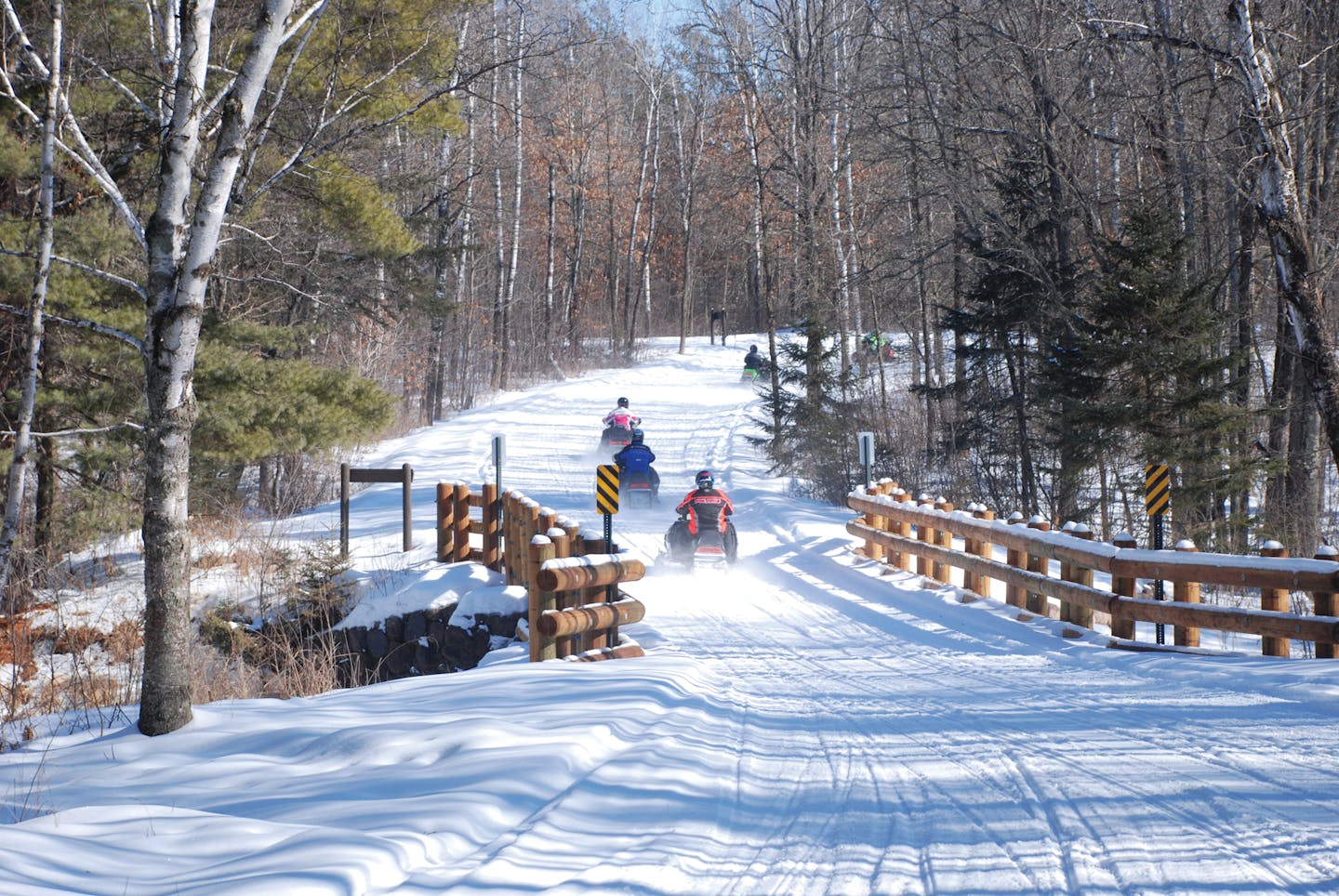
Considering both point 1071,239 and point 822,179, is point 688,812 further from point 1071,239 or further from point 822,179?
point 822,179

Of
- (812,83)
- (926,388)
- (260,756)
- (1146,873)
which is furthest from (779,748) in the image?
(812,83)

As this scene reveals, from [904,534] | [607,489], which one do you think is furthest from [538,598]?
[904,534]

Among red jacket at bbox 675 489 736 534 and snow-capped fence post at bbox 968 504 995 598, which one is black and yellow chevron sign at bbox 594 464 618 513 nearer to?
red jacket at bbox 675 489 736 534

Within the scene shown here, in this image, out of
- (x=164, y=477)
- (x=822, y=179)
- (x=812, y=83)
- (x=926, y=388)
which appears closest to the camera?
(x=164, y=477)

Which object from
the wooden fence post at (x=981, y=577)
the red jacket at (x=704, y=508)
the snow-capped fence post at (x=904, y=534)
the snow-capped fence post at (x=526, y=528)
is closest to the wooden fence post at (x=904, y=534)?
the snow-capped fence post at (x=904, y=534)

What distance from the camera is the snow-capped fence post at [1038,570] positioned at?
11336mm

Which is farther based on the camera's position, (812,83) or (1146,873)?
(812,83)

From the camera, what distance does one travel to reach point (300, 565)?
14938mm

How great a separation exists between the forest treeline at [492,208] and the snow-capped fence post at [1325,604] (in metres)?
3.26

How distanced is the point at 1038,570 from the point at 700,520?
17.2 ft

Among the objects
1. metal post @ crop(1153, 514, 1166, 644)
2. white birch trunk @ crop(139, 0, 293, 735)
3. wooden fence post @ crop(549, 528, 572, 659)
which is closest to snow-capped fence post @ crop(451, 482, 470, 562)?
wooden fence post @ crop(549, 528, 572, 659)

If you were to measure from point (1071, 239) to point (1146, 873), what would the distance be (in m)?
19.6

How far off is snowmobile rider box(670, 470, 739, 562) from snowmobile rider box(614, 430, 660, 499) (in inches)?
198

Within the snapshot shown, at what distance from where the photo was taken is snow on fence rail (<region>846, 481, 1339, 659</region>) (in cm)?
→ 831
